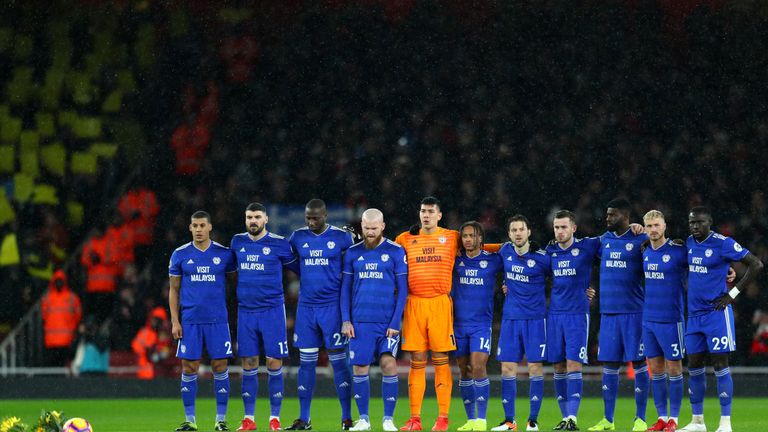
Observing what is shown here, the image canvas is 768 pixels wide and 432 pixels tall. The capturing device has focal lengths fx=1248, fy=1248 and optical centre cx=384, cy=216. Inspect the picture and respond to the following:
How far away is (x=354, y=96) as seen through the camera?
23.3 m

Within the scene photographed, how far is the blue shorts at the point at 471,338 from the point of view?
36.7 feet

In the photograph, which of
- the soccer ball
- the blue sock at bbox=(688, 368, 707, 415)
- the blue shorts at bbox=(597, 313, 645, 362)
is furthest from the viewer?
the blue shorts at bbox=(597, 313, 645, 362)

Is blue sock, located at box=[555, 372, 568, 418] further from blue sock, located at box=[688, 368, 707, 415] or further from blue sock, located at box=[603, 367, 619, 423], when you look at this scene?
blue sock, located at box=[688, 368, 707, 415]

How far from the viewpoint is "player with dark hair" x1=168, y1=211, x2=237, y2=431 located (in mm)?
11328

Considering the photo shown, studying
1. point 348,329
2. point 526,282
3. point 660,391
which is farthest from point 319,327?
point 660,391

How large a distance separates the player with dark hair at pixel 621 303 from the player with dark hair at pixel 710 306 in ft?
1.75

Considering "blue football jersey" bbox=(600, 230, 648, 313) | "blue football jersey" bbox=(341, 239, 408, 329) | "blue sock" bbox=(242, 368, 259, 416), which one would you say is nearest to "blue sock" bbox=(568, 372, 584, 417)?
"blue football jersey" bbox=(600, 230, 648, 313)

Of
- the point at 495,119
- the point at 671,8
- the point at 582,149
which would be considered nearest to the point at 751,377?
the point at 582,149

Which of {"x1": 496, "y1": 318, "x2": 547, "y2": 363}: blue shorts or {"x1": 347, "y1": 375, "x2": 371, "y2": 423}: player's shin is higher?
{"x1": 496, "y1": 318, "x2": 547, "y2": 363}: blue shorts

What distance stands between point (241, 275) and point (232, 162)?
36.2 feet

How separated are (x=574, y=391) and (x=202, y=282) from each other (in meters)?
3.52

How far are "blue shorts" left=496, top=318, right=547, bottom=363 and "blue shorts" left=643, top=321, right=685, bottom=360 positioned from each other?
0.92 meters

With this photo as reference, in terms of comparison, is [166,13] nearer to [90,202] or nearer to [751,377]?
[90,202]

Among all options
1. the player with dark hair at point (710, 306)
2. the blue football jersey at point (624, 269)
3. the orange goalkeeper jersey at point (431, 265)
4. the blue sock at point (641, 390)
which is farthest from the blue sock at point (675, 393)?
the orange goalkeeper jersey at point (431, 265)
